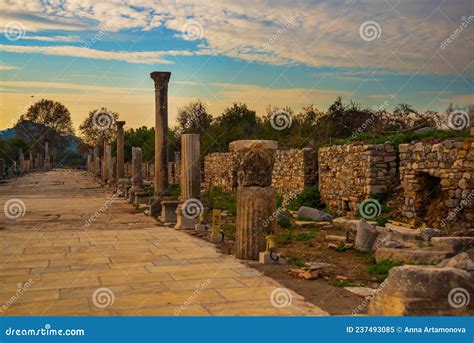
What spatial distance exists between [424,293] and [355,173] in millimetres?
9440

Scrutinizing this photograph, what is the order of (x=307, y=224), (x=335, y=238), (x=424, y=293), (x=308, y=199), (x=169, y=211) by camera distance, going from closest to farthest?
(x=424, y=293)
(x=335, y=238)
(x=307, y=224)
(x=169, y=211)
(x=308, y=199)

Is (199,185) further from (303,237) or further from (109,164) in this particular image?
(109,164)

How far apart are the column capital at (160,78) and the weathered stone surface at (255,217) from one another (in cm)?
808

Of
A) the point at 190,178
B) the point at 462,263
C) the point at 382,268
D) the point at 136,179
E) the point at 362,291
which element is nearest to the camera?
the point at 462,263

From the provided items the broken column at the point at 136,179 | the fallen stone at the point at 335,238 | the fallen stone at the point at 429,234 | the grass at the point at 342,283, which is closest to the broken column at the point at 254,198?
the grass at the point at 342,283

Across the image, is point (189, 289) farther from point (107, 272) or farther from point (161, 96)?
point (161, 96)

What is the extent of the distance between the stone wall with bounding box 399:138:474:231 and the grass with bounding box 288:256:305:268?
145 inches

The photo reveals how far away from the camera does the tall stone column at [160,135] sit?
51.1 ft

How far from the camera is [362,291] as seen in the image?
6.46m

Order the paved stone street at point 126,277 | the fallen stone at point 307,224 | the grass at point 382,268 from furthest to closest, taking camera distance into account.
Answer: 1. the fallen stone at point 307,224
2. the grass at point 382,268
3. the paved stone street at point 126,277

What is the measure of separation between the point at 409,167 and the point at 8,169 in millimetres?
39628

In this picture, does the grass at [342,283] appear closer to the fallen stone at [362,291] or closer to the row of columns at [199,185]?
the fallen stone at [362,291]

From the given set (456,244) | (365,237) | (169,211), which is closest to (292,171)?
(169,211)

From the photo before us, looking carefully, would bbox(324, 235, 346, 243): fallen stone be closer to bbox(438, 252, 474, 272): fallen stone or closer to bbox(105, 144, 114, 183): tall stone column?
bbox(438, 252, 474, 272): fallen stone
